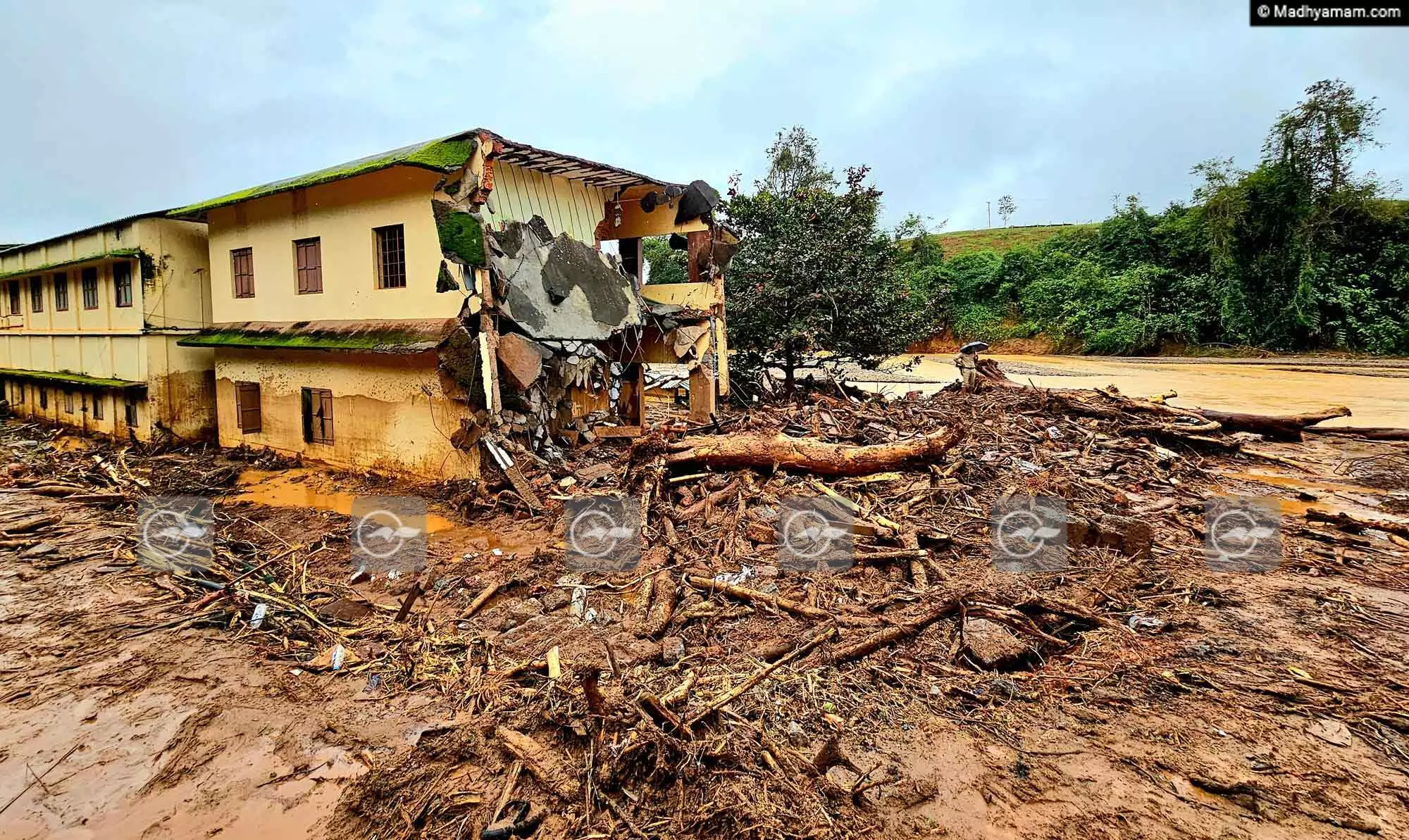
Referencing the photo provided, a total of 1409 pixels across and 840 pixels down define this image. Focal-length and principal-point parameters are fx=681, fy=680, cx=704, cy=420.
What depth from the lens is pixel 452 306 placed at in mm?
12234

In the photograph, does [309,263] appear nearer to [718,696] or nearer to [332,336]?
[332,336]

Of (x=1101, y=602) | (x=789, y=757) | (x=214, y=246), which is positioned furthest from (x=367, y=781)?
(x=214, y=246)

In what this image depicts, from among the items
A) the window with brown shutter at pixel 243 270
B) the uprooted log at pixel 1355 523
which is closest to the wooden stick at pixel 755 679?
the uprooted log at pixel 1355 523

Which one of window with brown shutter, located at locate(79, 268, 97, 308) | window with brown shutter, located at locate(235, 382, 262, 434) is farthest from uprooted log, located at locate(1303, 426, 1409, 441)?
window with brown shutter, located at locate(79, 268, 97, 308)

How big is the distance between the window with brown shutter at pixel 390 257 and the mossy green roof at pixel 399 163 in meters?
1.15

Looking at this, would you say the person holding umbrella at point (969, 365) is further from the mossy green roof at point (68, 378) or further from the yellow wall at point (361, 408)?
the mossy green roof at point (68, 378)

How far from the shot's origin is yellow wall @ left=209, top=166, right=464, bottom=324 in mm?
12570

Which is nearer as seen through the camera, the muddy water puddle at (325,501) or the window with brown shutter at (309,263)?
the muddy water puddle at (325,501)

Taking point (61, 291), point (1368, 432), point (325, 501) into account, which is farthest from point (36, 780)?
point (61, 291)

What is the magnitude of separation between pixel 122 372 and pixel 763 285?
57.2ft

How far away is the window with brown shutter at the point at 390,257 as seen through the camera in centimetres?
1313

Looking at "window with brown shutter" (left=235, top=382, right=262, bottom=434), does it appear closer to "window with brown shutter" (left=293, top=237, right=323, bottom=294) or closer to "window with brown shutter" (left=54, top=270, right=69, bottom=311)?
"window with brown shutter" (left=293, top=237, right=323, bottom=294)

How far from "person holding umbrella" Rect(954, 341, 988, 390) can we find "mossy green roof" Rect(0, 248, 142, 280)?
21677mm

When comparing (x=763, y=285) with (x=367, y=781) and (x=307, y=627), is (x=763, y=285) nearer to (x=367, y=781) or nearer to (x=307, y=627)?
(x=307, y=627)
